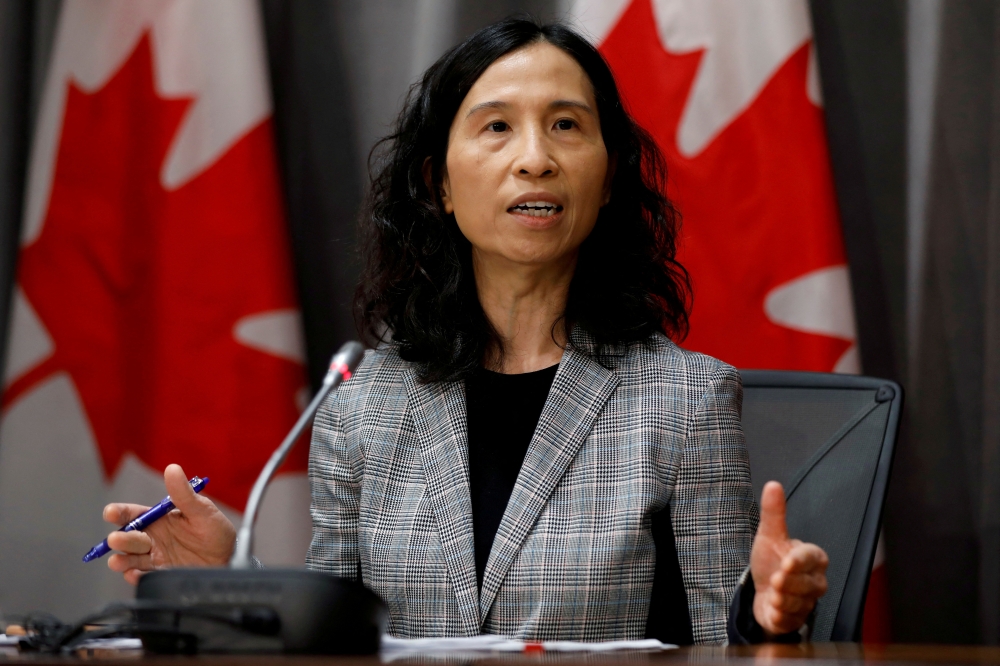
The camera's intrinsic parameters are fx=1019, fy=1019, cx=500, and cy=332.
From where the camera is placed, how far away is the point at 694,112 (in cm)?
199

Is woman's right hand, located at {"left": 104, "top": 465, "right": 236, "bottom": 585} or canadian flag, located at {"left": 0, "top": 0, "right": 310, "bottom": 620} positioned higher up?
canadian flag, located at {"left": 0, "top": 0, "right": 310, "bottom": 620}

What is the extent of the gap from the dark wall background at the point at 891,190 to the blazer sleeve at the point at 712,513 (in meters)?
0.81

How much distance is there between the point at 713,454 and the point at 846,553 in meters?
0.26

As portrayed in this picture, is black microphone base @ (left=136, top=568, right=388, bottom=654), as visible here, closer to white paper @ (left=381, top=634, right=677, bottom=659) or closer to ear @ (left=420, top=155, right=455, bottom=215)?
white paper @ (left=381, top=634, right=677, bottom=659)

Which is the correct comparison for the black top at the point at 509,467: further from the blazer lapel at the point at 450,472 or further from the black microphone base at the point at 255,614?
the black microphone base at the point at 255,614

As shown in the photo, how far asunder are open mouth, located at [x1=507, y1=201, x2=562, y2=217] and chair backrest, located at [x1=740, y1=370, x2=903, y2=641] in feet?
1.41

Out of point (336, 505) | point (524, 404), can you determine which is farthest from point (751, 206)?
point (336, 505)

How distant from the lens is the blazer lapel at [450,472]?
1264 millimetres

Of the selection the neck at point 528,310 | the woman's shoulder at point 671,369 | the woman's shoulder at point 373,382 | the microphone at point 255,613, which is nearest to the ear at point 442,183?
the neck at point 528,310

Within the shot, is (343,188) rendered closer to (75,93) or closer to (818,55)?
(75,93)

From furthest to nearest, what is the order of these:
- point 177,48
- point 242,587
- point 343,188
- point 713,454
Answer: point 343,188 → point 177,48 → point 713,454 → point 242,587

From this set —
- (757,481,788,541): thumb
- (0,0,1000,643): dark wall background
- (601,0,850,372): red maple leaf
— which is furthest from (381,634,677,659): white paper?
(0,0,1000,643): dark wall background

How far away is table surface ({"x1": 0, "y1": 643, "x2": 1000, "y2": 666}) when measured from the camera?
72cm

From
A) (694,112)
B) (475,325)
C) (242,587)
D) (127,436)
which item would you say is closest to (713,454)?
(475,325)
